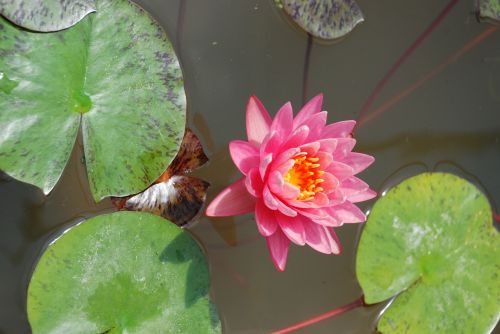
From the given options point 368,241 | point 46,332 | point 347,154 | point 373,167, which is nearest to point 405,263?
point 368,241

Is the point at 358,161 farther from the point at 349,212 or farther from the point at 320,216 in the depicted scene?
the point at 320,216

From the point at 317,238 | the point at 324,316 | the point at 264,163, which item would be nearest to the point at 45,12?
→ the point at 264,163

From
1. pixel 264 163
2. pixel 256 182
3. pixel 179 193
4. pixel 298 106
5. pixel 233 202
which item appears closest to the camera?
pixel 264 163

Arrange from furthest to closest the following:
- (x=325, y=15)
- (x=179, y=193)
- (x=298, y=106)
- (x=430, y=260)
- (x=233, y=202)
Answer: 1. (x=298, y=106)
2. (x=325, y=15)
3. (x=430, y=260)
4. (x=179, y=193)
5. (x=233, y=202)

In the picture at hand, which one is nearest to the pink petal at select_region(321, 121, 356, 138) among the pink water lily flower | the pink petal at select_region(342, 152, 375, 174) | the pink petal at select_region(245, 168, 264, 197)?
the pink water lily flower

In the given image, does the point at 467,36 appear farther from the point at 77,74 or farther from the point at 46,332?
the point at 46,332

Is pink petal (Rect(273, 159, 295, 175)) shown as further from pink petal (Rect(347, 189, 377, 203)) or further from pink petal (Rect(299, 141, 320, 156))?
pink petal (Rect(347, 189, 377, 203))

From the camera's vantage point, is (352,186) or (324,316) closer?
(352,186)
